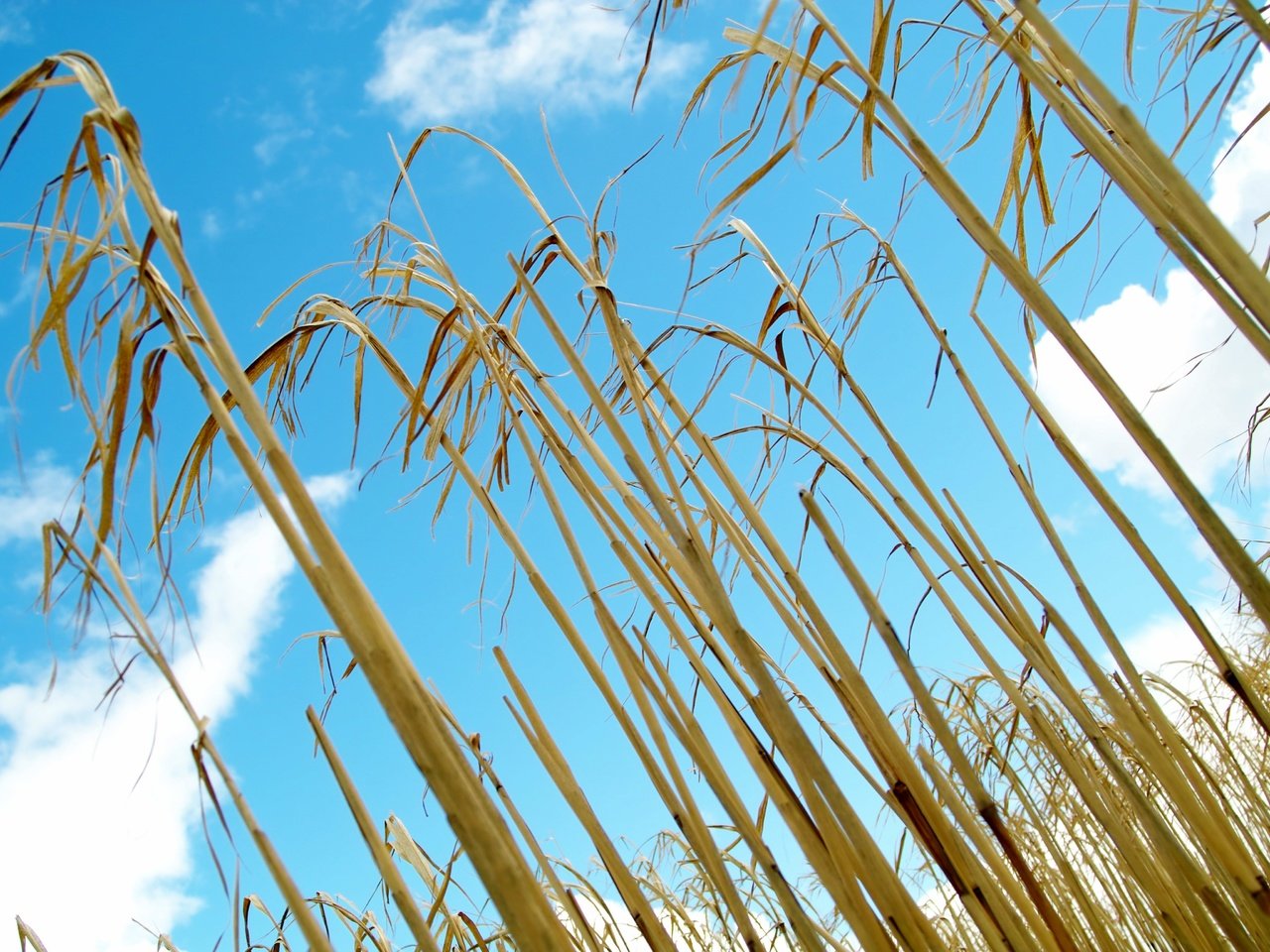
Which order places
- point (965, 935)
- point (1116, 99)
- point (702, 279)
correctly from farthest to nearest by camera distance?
1. point (965, 935)
2. point (702, 279)
3. point (1116, 99)

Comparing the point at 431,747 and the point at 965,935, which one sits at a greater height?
the point at 431,747

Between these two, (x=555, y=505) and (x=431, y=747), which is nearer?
(x=431, y=747)

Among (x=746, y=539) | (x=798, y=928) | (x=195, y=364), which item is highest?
(x=195, y=364)

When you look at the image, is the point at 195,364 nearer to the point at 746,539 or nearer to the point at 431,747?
the point at 431,747

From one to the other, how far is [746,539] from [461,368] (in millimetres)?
276

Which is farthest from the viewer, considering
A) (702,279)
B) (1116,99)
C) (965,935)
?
(965,935)

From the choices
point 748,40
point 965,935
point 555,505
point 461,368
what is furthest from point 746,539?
point 965,935

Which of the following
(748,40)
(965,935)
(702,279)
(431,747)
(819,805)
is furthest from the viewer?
(965,935)

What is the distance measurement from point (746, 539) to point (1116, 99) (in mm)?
418

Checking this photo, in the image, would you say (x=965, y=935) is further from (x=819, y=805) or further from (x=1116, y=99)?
(x=1116, y=99)

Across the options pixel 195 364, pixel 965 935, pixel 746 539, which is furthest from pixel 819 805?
pixel 965 935

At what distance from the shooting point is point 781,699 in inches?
22.2

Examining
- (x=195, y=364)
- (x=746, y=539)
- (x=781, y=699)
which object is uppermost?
(x=195, y=364)

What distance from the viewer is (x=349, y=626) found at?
0.39 meters
